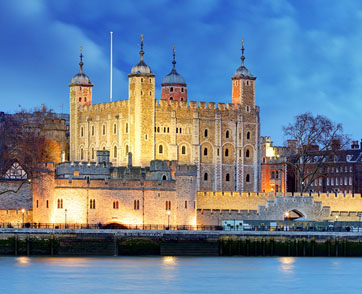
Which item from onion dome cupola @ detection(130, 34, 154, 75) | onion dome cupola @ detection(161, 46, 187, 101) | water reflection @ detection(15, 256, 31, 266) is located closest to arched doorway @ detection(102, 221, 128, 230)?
water reflection @ detection(15, 256, 31, 266)

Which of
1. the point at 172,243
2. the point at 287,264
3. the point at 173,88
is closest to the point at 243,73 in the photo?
the point at 173,88

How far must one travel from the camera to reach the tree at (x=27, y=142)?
304 ft

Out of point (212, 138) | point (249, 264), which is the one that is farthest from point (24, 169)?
point (249, 264)

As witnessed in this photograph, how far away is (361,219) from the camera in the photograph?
9375 centimetres

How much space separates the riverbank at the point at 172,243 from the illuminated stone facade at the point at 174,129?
87.5 ft

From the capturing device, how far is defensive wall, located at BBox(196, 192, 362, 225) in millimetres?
91750

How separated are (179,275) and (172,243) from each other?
992 centimetres

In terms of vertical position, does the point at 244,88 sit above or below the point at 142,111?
above

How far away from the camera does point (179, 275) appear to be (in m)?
65.1

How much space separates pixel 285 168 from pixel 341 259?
45850 mm

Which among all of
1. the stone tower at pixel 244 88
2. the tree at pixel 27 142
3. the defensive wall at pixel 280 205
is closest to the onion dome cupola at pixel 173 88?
the stone tower at pixel 244 88

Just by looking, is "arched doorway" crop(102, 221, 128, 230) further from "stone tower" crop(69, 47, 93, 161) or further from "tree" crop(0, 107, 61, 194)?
"stone tower" crop(69, 47, 93, 161)

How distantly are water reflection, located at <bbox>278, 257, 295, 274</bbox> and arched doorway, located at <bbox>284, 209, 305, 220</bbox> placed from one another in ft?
58.6

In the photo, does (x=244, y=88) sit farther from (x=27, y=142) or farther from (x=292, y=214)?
(x=27, y=142)
